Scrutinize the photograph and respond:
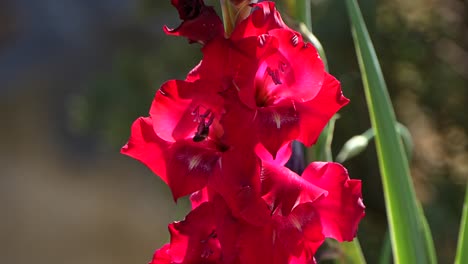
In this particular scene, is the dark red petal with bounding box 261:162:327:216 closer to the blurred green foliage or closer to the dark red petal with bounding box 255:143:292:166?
the dark red petal with bounding box 255:143:292:166

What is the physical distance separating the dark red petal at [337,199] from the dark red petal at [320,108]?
0.07ft

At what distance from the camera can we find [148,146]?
419 mm

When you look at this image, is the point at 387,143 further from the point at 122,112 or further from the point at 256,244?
the point at 122,112

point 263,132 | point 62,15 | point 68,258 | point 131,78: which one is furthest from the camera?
point 62,15

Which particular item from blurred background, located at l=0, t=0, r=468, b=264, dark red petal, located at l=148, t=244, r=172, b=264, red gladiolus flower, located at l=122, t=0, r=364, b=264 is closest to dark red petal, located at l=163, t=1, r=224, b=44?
red gladiolus flower, located at l=122, t=0, r=364, b=264

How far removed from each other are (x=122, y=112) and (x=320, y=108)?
1844mm

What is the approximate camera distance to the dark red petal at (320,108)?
16.0 inches

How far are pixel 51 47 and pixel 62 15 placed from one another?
0.50 feet

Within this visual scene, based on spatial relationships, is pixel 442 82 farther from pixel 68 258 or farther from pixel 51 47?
pixel 51 47

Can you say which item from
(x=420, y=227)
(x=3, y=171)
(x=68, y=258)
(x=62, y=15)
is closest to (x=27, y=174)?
(x=3, y=171)

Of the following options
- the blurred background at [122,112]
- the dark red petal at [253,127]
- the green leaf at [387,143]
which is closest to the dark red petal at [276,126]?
the dark red petal at [253,127]

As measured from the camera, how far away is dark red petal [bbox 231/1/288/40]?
40cm

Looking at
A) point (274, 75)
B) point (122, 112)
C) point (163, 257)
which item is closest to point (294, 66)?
point (274, 75)

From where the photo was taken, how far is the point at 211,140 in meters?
0.42
